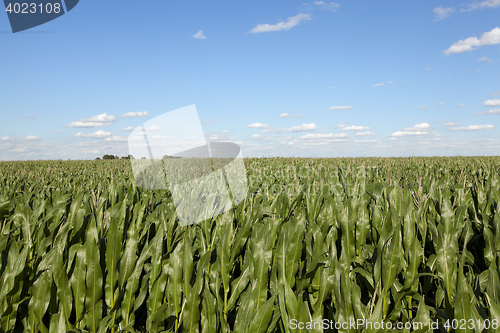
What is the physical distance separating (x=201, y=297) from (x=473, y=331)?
149cm

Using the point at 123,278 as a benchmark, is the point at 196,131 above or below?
above

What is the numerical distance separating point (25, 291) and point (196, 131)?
1.86 m

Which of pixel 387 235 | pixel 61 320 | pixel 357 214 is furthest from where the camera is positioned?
pixel 357 214

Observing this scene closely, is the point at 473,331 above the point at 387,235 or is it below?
below

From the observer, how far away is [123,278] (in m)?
1.96

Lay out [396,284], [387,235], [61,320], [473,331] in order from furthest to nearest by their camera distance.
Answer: [387,235] < [396,284] < [61,320] < [473,331]

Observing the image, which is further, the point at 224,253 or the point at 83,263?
the point at 224,253

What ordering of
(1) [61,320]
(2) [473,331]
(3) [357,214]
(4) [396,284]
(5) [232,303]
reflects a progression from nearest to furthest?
(2) [473,331]
(1) [61,320]
(5) [232,303]
(4) [396,284]
(3) [357,214]

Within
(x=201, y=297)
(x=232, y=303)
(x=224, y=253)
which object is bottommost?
(x=232, y=303)

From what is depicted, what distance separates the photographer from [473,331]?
1467mm

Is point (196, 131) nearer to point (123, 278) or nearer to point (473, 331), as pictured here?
point (123, 278)

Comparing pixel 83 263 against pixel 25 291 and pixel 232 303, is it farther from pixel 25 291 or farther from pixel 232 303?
pixel 232 303

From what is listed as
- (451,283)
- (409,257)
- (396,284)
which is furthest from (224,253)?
(451,283)

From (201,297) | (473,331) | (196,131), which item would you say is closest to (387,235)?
(473,331)
